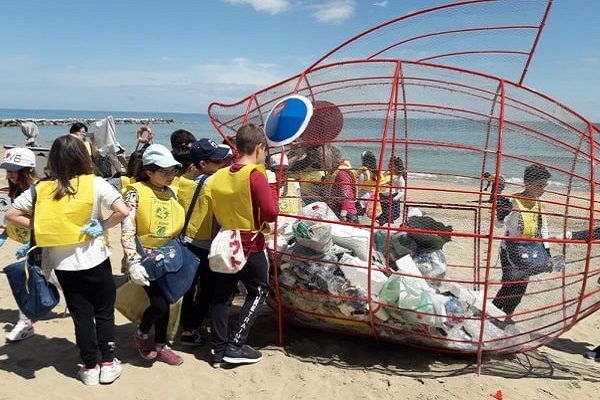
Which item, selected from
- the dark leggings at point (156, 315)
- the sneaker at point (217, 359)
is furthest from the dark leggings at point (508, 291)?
the dark leggings at point (156, 315)

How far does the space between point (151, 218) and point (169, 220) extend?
131mm

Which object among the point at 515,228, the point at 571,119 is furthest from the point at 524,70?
the point at 515,228

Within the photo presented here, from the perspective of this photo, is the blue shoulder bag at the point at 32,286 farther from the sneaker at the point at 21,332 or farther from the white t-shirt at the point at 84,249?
the sneaker at the point at 21,332

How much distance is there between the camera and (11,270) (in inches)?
126

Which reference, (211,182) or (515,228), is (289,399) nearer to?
(211,182)

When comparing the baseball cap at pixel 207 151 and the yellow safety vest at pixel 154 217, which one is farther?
the baseball cap at pixel 207 151

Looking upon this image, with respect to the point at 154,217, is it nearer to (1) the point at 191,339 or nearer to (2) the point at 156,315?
(2) the point at 156,315

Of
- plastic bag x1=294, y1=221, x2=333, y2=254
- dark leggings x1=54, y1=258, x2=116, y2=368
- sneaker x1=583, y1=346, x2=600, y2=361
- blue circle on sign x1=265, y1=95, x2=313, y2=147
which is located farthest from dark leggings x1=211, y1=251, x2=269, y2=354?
sneaker x1=583, y1=346, x2=600, y2=361

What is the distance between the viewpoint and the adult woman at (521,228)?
364 centimetres

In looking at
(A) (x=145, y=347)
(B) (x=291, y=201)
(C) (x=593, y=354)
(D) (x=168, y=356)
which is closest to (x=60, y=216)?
(A) (x=145, y=347)

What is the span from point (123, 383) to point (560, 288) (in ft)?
10.3

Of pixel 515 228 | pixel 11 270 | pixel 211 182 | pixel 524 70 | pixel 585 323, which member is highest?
pixel 524 70

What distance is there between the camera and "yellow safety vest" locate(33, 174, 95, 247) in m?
2.94

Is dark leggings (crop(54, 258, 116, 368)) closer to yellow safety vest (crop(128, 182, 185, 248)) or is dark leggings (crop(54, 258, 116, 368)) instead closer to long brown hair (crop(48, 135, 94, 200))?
yellow safety vest (crop(128, 182, 185, 248))
